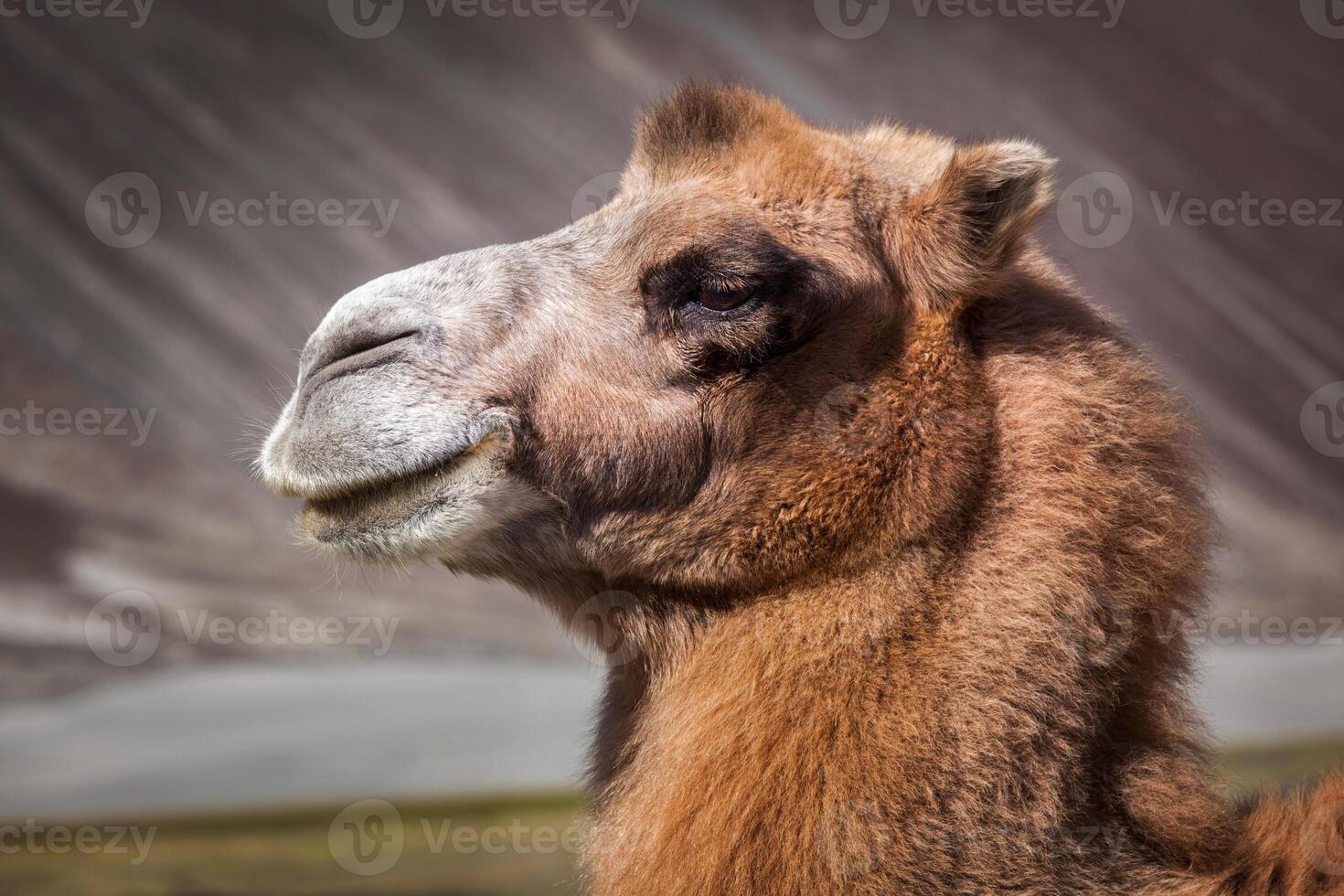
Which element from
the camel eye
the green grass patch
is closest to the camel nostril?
the camel eye

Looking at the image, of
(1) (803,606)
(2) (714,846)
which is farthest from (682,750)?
(1) (803,606)

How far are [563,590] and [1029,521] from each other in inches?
27.6

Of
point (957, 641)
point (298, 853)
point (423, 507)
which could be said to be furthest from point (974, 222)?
point (298, 853)

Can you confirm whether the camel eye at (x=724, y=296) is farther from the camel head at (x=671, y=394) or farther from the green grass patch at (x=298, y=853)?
the green grass patch at (x=298, y=853)

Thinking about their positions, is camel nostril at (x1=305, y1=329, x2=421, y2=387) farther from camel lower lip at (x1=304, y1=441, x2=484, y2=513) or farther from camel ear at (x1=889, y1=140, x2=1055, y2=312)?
camel ear at (x1=889, y1=140, x2=1055, y2=312)

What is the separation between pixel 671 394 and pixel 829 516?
0.30 m

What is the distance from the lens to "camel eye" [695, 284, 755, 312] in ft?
5.53

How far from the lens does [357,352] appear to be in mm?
1704

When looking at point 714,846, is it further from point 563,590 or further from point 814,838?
point 563,590

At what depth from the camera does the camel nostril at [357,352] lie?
1660mm

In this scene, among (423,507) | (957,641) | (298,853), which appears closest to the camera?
(957,641)

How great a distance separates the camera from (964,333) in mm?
1721

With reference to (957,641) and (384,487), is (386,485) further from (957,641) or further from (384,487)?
(957,641)

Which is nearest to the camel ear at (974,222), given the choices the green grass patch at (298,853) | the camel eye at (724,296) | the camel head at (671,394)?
the camel head at (671,394)
